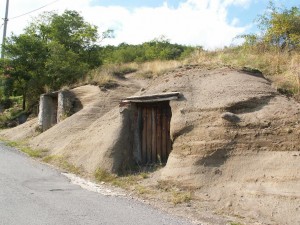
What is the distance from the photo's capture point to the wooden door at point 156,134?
11.4 meters

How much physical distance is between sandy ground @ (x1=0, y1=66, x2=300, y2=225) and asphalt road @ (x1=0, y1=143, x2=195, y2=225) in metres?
1.06

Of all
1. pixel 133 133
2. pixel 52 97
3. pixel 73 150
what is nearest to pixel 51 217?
pixel 133 133

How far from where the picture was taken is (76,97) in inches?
760

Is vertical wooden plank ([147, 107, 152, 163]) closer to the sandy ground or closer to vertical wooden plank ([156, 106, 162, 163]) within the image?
vertical wooden plank ([156, 106, 162, 163])

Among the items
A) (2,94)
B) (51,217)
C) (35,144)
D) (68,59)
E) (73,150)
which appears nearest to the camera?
(51,217)

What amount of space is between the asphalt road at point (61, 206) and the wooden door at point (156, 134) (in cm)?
264

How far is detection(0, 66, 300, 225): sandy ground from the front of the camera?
761 centimetres

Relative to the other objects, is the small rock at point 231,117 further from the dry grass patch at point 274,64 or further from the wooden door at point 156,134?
the wooden door at point 156,134

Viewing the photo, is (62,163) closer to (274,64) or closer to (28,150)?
(28,150)

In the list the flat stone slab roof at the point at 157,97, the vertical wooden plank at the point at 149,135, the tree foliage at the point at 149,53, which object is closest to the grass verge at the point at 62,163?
the vertical wooden plank at the point at 149,135

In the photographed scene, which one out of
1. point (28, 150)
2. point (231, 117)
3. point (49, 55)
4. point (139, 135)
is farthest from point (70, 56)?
point (231, 117)

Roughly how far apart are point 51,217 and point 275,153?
491 centimetres

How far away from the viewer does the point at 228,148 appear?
9086mm

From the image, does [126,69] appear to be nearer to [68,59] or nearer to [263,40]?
[68,59]
